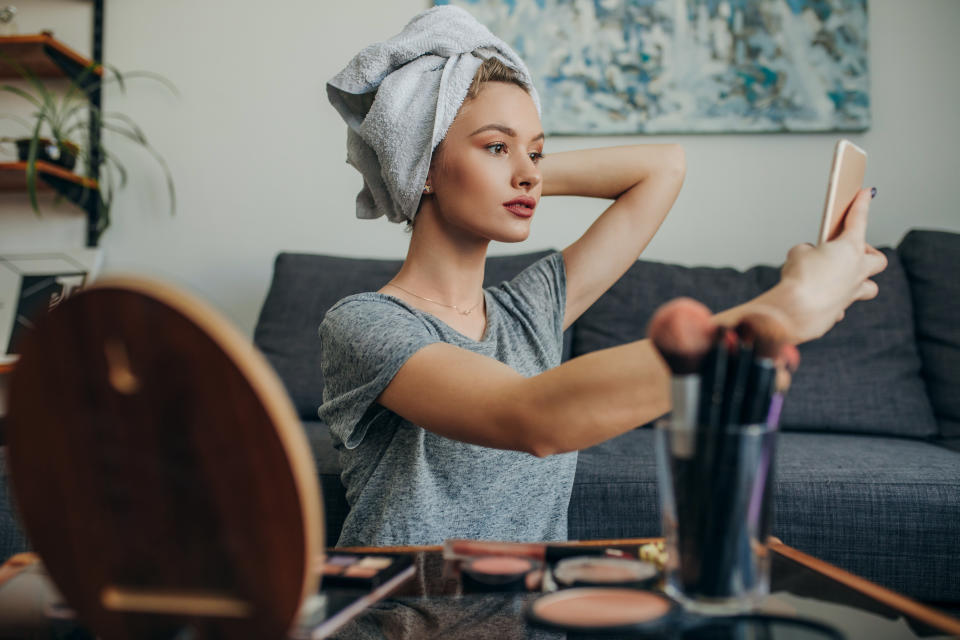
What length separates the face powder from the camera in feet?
1.52

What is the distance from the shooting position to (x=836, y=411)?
5.82 feet

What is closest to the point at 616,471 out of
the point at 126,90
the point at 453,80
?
the point at 453,80

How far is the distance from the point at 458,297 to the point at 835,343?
1209 mm

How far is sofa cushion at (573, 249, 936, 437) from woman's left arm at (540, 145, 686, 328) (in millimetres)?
698

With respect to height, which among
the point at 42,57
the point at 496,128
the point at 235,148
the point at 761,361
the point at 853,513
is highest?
the point at 42,57

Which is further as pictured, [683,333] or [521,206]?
[521,206]

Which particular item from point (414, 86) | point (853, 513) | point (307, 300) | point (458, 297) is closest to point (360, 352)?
point (458, 297)

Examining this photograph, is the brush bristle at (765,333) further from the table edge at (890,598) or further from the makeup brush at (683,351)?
the table edge at (890,598)

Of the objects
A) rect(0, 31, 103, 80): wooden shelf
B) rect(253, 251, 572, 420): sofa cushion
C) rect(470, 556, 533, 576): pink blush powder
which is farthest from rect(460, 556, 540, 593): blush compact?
rect(0, 31, 103, 80): wooden shelf

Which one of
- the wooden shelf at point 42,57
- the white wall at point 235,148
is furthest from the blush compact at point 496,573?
the wooden shelf at point 42,57

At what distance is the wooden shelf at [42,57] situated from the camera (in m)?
2.20

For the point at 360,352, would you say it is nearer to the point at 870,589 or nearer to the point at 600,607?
the point at 600,607

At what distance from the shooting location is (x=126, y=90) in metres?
2.40

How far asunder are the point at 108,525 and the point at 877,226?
94.5 inches
